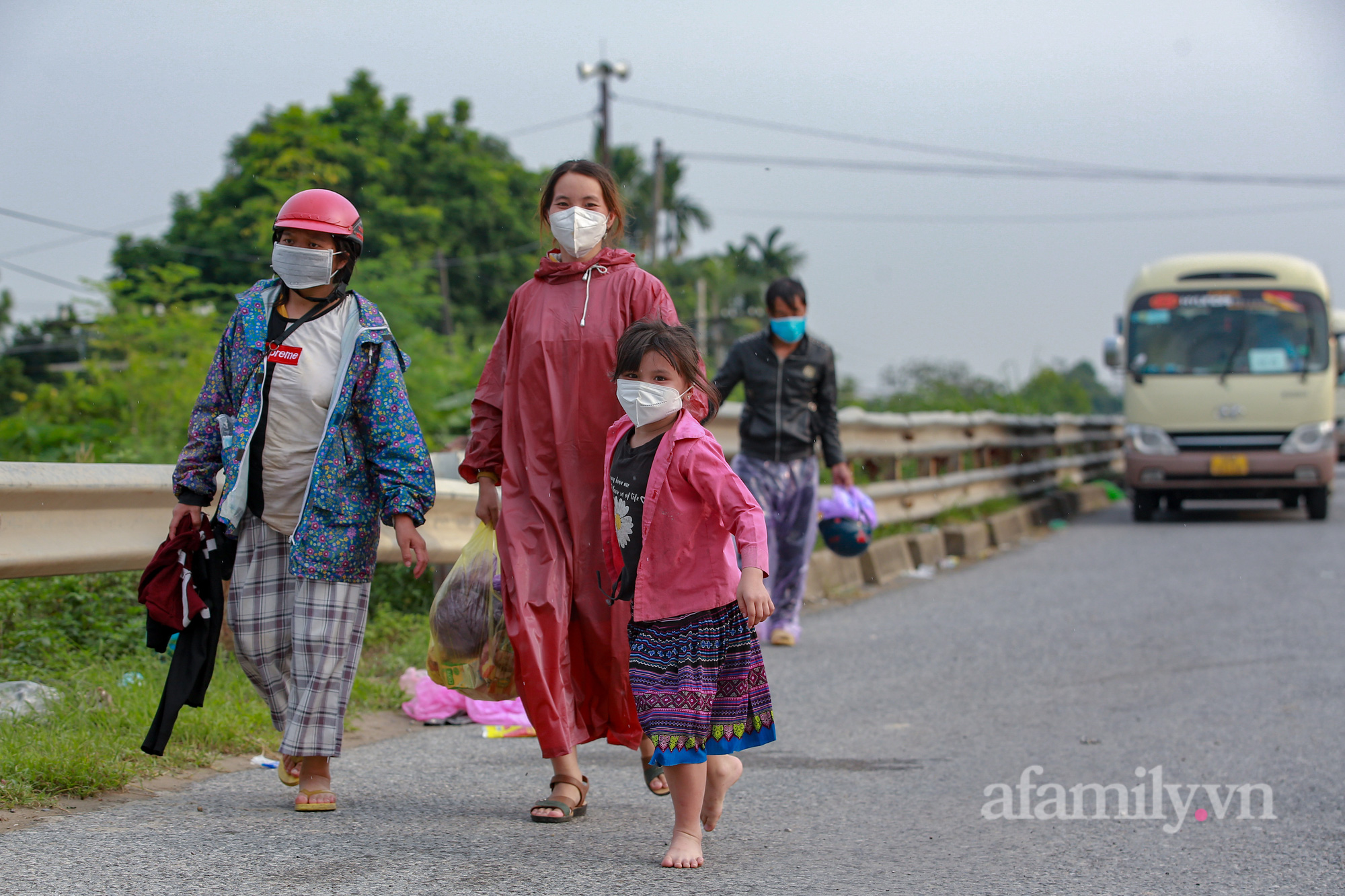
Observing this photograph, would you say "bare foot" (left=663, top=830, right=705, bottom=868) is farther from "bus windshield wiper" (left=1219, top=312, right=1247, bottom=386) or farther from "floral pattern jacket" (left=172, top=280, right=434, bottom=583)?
"bus windshield wiper" (left=1219, top=312, right=1247, bottom=386)

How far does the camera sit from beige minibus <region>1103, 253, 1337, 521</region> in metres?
14.4

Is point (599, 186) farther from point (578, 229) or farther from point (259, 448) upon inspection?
point (259, 448)

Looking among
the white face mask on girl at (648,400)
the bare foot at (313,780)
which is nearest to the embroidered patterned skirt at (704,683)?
the white face mask on girl at (648,400)

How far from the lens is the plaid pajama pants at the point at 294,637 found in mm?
3582

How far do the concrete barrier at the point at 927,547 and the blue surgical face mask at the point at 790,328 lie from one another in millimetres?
4475

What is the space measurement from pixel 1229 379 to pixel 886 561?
6.75 meters

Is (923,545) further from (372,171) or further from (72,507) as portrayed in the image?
Result: (372,171)

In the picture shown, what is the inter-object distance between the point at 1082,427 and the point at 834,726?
16.5m

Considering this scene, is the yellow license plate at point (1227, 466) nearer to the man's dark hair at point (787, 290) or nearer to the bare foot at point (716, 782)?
the man's dark hair at point (787, 290)

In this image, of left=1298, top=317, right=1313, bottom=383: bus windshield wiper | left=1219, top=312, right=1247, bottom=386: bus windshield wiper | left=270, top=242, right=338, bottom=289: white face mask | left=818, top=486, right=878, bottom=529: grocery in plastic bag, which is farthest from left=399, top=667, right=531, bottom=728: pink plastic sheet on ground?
left=1298, top=317, right=1313, bottom=383: bus windshield wiper

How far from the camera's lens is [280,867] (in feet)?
9.95

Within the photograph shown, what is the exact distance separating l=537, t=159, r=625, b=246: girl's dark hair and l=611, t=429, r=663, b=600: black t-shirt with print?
2.69 feet

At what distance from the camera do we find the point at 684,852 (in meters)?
3.16

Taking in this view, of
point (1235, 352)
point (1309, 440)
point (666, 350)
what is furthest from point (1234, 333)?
point (666, 350)
